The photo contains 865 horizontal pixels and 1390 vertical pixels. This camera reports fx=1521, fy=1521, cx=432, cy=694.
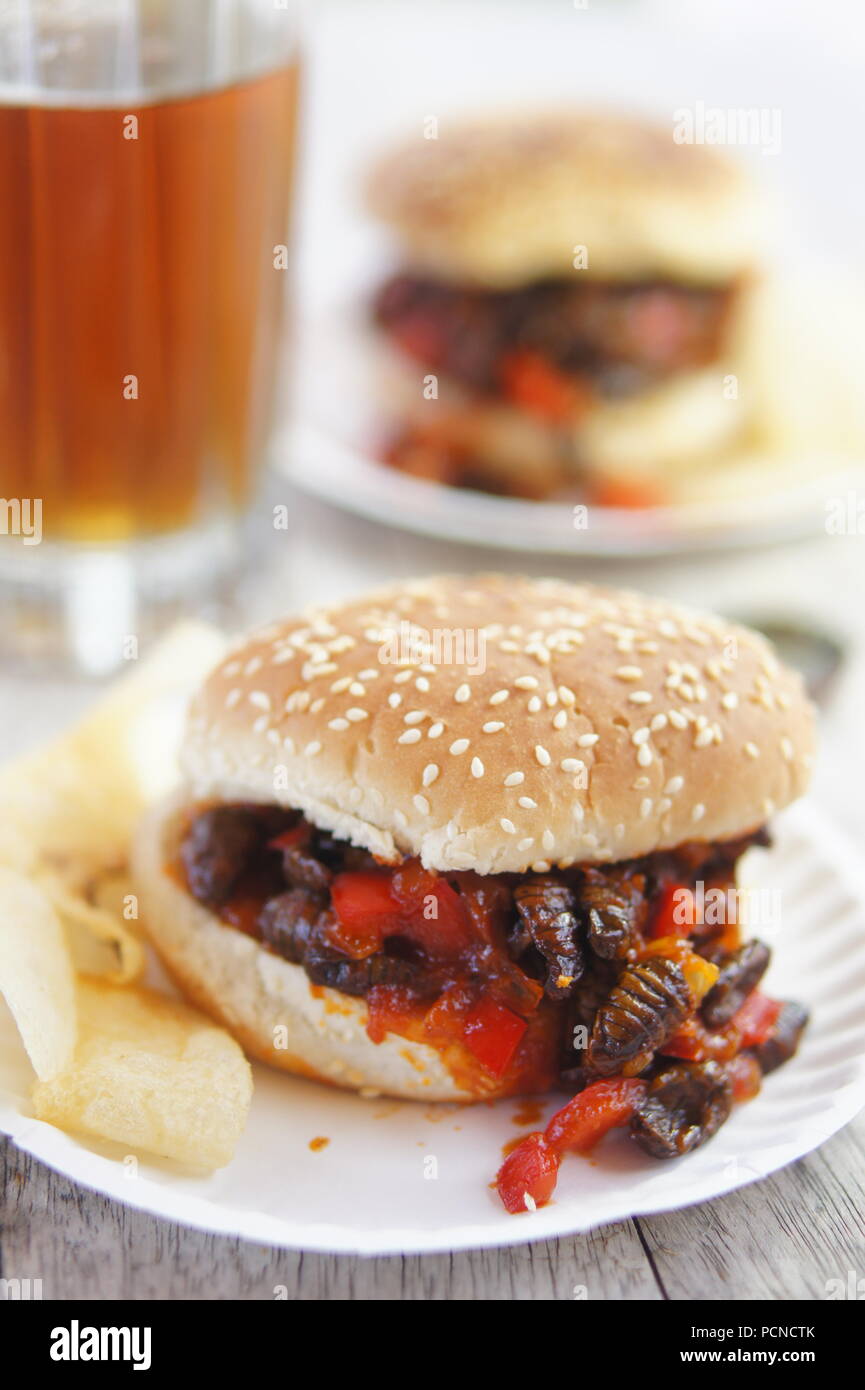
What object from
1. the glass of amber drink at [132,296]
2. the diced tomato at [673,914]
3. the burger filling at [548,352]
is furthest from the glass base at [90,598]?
the diced tomato at [673,914]

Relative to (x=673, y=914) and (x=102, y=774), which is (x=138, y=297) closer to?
(x=102, y=774)

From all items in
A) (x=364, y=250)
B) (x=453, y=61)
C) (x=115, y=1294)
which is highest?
(x=453, y=61)

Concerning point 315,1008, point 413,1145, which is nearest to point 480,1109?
point 413,1145

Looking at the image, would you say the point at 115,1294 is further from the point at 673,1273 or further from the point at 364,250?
the point at 364,250

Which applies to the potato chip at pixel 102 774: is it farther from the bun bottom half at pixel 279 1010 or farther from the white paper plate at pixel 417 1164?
the white paper plate at pixel 417 1164

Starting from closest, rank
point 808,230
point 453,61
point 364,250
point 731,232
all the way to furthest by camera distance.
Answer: point 731,232 → point 364,250 → point 808,230 → point 453,61

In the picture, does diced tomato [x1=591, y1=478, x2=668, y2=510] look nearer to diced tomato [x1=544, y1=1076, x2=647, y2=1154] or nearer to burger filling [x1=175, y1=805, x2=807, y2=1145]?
burger filling [x1=175, y1=805, x2=807, y2=1145]

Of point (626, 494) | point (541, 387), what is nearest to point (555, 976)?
point (626, 494)

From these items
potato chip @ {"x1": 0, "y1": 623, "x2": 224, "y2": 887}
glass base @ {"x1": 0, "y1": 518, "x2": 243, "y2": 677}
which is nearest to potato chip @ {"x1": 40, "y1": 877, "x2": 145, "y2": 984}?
potato chip @ {"x1": 0, "y1": 623, "x2": 224, "y2": 887}
